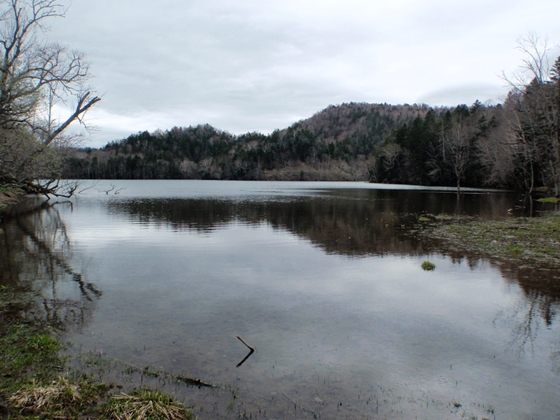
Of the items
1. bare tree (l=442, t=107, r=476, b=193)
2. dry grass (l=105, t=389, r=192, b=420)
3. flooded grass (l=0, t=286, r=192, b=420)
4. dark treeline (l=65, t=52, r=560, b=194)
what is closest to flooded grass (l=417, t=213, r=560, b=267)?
dark treeline (l=65, t=52, r=560, b=194)

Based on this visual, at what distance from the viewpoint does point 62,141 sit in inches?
1508

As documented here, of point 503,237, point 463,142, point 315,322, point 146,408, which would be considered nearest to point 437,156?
point 463,142

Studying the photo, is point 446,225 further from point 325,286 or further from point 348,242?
point 325,286

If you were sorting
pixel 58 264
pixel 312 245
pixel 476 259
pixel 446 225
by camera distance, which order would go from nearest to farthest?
pixel 58 264
pixel 476 259
pixel 312 245
pixel 446 225

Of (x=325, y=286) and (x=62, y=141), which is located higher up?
(x=62, y=141)

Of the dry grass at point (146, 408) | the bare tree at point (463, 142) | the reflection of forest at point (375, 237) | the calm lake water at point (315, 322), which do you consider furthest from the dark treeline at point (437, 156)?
the dry grass at point (146, 408)

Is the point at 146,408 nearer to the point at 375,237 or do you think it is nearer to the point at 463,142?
the point at 375,237

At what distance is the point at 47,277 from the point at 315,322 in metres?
8.43

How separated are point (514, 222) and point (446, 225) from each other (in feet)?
16.0

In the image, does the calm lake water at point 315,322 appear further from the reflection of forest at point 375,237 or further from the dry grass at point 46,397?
the dry grass at point 46,397

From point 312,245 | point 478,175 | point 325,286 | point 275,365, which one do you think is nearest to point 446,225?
point 312,245

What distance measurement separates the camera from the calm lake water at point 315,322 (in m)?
5.92

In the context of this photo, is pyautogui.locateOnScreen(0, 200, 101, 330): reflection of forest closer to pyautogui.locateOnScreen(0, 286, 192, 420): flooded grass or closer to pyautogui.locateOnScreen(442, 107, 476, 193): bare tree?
pyautogui.locateOnScreen(0, 286, 192, 420): flooded grass

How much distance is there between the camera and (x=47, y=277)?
12039 mm
